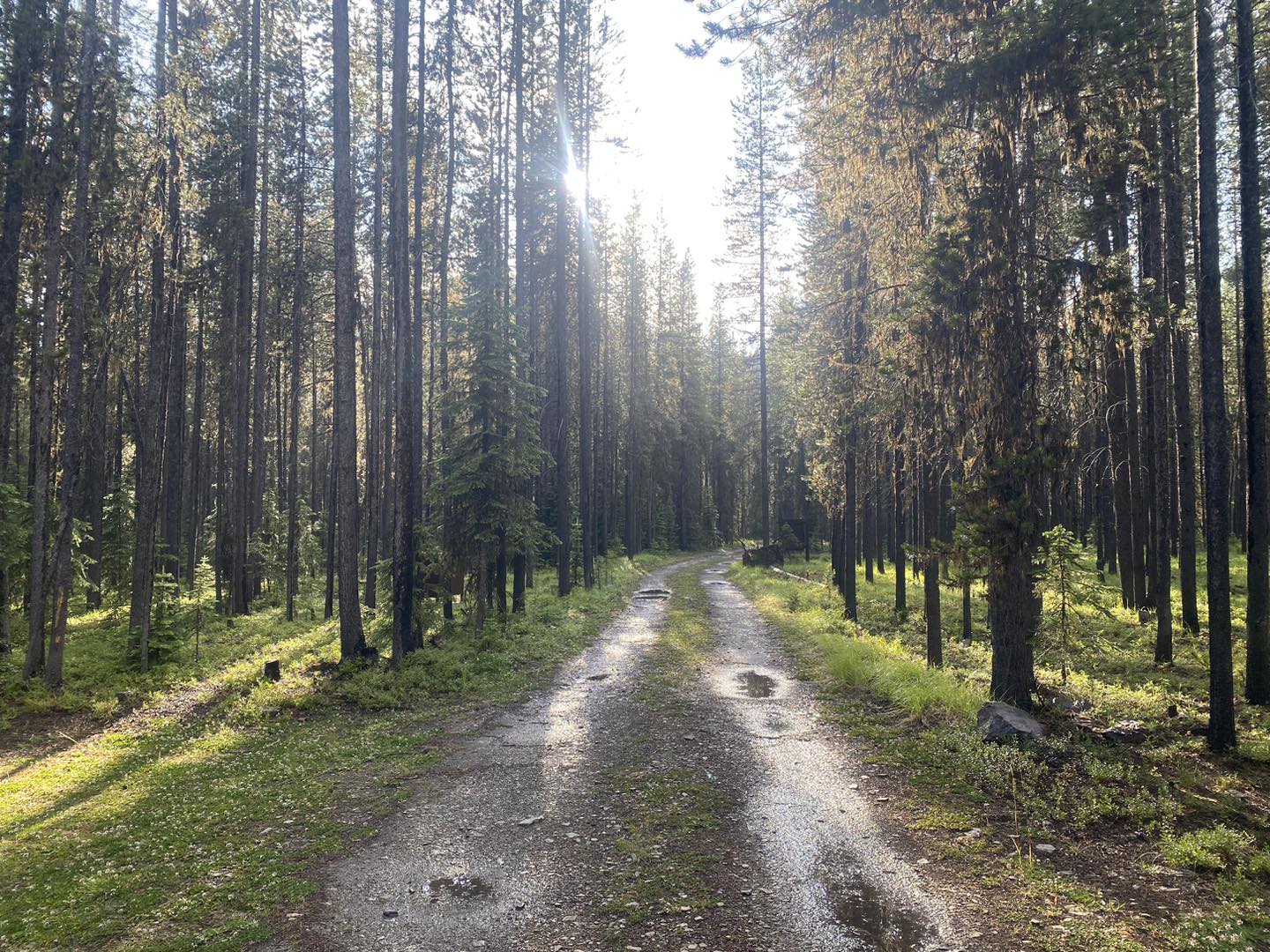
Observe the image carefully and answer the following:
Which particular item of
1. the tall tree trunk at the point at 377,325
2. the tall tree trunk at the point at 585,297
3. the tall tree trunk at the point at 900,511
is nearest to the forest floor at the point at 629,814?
the tall tree trunk at the point at 900,511

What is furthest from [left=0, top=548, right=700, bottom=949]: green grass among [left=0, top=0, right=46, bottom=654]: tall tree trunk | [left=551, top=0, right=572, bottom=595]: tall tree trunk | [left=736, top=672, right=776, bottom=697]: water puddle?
[left=551, top=0, right=572, bottom=595]: tall tree trunk

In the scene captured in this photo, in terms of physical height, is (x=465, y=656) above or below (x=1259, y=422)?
below

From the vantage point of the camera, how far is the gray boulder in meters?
7.80

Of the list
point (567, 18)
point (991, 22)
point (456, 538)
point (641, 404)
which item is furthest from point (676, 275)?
point (991, 22)

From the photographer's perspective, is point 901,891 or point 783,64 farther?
point 783,64

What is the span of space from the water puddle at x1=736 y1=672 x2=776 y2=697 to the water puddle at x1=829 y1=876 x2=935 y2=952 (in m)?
6.16

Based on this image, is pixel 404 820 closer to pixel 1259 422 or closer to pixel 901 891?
pixel 901 891

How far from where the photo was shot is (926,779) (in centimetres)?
724

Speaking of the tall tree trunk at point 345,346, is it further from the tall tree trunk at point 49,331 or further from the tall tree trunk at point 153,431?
the tall tree trunk at point 49,331

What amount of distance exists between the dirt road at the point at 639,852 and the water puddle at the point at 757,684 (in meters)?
1.19

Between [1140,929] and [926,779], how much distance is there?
2.88 metres

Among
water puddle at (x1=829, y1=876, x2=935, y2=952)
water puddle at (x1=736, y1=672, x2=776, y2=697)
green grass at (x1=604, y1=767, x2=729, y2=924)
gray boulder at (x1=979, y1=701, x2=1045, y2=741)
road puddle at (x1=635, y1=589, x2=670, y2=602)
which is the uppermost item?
gray boulder at (x1=979, y1=701, x2=1045, y2=741)

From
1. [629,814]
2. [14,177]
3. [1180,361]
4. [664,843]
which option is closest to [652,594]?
[1180,361]

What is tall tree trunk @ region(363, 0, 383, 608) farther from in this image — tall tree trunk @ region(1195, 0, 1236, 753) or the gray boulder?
tall tree trunk @ region(1195, 0, 1236, 753)
